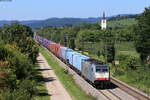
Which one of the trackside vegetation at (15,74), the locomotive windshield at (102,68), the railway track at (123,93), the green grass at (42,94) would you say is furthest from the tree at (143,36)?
the locomotive windshield at (102,68)

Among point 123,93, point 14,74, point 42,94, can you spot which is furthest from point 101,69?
point 14,74

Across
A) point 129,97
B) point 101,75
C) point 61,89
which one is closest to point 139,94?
point 129,97

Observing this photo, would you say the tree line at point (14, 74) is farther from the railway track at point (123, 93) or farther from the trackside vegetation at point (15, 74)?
the railway track at point (123, 93)

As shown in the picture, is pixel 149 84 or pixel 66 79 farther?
pixel 66 79

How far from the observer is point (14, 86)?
31.2m

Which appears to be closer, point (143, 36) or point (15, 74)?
point (15, 74)

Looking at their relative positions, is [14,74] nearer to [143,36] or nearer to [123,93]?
[123,93]

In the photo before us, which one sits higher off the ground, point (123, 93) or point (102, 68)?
point (102, 68)

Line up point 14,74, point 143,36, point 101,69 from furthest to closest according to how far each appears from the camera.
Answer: point 143,36
point 101,69
point 14,74

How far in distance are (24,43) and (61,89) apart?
15773 mm

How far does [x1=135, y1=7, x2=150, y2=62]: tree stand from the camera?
8356 centimetres

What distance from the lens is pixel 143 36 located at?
279 ft

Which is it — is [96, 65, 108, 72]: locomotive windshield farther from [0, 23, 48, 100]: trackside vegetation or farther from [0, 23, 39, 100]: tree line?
[0, 23, 39, 100]: tree line

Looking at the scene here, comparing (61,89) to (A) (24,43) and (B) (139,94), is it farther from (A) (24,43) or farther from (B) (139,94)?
(A) (24,43)
